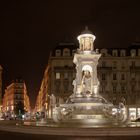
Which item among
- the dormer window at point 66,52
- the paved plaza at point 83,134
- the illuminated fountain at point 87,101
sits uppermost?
the dormer window at point 66,52

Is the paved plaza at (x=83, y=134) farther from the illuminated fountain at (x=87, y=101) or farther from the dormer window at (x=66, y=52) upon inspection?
the dormer window at (x=66, y=52)

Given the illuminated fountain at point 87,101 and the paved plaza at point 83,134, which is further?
the illuminated fountain at point 87,101

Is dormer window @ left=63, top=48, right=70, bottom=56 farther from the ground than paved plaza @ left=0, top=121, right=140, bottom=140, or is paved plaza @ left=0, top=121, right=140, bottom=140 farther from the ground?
dormer window @ left=63, top=48, right=70, bottom=56

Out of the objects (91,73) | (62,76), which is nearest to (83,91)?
(91,73)

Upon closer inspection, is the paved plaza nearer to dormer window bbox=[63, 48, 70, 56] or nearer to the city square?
the city square

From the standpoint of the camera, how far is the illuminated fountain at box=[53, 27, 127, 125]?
3716 centimetres

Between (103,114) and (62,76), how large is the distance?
59969 millimetres

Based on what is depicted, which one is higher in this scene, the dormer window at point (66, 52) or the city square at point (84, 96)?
the dormer window at point (66, 52)

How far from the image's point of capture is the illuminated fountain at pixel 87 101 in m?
37.2

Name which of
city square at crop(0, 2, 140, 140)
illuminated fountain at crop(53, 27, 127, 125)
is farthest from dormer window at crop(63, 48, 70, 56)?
illuminated fountain at crop(53, 27, 127, 125)

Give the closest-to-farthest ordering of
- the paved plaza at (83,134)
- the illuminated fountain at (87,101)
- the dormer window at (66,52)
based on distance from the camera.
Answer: the paved plaza at (83,134)
the illuminated fountain at (87,101)
the dormer window at (66,52)

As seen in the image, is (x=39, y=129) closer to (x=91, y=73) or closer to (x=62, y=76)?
(x=91, y=73)

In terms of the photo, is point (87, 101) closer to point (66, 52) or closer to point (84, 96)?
point (84, 96)

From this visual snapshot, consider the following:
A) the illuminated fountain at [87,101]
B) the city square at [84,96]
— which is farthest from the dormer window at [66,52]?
the illuminated fountain at [87,101]
